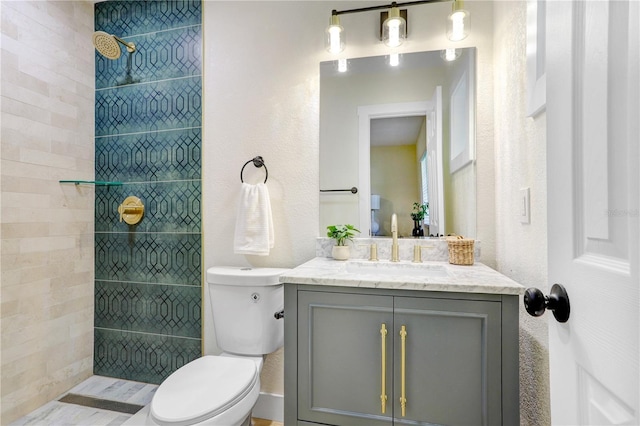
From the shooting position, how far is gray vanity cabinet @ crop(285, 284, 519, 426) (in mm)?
1054

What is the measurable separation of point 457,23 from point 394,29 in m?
0.30

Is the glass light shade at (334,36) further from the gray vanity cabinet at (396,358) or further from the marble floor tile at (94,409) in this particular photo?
the marble floor tile at (94,409)

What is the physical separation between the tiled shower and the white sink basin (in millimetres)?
976

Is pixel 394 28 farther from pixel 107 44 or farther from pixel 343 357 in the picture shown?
pixel 107 44

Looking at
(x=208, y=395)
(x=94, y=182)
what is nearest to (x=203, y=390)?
(x=208, y=395)

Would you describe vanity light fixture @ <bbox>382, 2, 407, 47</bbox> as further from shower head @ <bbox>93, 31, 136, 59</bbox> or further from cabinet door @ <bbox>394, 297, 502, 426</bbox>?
shower head @ <bbox>93, 31, 136, 59</bbox>

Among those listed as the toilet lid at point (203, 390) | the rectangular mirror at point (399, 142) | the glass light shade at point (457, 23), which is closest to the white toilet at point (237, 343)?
the toilet lid at point (203, 390)

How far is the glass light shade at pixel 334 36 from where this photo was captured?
163 cm

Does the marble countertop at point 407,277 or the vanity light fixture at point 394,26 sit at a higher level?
the vanity light fixture at point 394,26

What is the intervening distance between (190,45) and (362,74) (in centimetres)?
108

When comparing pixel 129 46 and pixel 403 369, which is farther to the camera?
pixel 129 46

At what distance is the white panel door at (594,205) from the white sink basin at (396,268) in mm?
772

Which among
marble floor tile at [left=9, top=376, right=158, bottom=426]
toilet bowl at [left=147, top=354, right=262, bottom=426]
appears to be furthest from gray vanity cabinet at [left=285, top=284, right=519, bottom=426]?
marble floor tile at [left=9, top=376, right=158, bottom=426]

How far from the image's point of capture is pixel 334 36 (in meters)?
1.65
